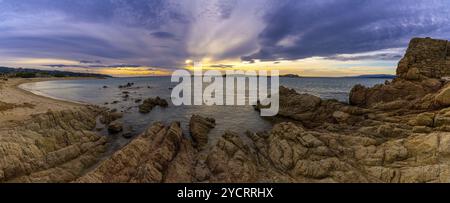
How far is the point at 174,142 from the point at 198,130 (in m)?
5.04

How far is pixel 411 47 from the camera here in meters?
27.0

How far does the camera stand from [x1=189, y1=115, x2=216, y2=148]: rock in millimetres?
20000

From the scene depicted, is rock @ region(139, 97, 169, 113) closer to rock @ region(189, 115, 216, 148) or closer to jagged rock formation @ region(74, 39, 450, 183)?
rock @ region(189, 115, 216, 148)

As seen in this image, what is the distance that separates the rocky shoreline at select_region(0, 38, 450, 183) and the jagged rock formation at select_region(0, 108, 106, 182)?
0.15 ft

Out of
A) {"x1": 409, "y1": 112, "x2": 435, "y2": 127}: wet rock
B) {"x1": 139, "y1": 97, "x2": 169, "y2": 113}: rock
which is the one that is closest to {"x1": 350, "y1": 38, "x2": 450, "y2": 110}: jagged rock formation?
{"x1": 409, "y1": 112, "x2": 435, "y2": 127}: wet rock

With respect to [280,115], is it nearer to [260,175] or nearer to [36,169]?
[260,175]

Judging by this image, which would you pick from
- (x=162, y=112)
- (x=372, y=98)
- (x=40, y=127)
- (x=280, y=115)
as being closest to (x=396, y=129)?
(x=372, y=98)

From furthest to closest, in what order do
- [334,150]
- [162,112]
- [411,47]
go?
[162,112] < [411,47] < [334,150]

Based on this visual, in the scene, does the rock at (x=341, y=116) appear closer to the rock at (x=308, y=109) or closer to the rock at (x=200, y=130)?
the rock at (x=308, y=109)

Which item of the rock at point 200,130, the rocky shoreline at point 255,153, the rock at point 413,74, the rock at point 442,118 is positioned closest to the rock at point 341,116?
the rocky shoreline at point 255,153

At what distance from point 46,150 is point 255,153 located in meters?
14.3

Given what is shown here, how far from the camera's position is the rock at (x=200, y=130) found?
65.6 ft

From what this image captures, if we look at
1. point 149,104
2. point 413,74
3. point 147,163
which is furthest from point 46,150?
point 413,74

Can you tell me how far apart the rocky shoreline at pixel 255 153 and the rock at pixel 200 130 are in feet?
0.60
